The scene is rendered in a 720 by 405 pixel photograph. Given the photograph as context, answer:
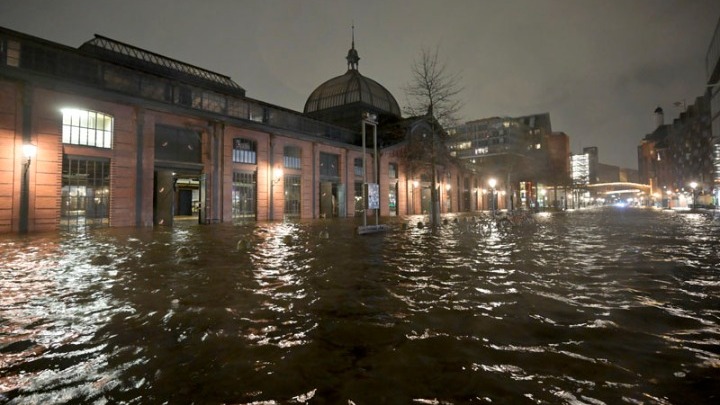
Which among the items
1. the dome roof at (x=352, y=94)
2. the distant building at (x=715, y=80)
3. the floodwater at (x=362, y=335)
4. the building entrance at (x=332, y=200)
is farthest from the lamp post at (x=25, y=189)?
the distant building at (x=715, y=80)

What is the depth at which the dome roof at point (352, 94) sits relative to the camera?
150 feet

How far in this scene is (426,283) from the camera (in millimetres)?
5758

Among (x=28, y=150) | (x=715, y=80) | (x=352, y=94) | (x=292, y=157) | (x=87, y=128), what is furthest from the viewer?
(x=715, y=80)

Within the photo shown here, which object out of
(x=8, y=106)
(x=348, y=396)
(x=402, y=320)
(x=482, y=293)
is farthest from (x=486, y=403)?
(x=8, y=106)

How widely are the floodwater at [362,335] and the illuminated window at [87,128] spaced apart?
55.7ft

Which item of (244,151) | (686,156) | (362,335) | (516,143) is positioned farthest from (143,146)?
(686,156)

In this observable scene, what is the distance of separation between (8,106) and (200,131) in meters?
10.5

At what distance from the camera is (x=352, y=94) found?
45719 mm

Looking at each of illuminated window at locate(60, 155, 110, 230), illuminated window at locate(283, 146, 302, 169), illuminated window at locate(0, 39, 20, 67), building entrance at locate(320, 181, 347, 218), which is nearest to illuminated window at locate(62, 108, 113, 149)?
illuminated window at locate(60, 155, 110, 230)

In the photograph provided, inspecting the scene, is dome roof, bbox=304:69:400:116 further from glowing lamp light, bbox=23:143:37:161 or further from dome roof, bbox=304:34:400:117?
glowing lamp light, bbox=23:143:37:161

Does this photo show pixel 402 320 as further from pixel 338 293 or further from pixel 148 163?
pixel 148 163

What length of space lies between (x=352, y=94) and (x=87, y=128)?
104 feet

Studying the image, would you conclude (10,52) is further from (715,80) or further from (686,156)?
(686,156)

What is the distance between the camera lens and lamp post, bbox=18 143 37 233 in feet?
57.6
